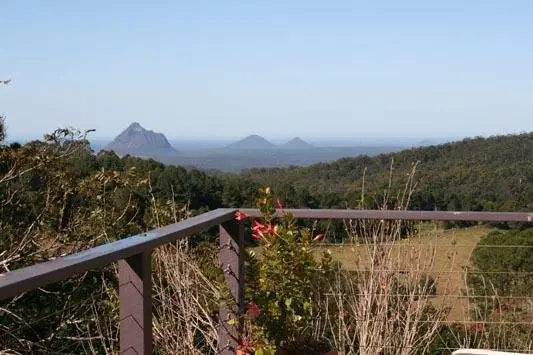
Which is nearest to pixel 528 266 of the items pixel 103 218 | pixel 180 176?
pixel 180 176

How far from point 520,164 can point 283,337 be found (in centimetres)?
1724

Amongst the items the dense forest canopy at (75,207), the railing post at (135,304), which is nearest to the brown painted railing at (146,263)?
the railing post at (135,304)

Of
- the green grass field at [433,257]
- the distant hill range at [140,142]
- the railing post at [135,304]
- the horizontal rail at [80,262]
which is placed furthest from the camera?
the distant hill range at [140,142]

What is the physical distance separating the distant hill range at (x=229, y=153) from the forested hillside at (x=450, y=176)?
117 cm

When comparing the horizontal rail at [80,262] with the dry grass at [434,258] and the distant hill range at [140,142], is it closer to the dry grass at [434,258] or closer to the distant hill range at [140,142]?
the dry grass at [434,258]

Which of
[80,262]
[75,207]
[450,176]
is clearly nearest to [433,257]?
[80,262]

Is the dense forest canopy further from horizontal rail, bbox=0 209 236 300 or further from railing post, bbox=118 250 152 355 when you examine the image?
railing post, bbox=118 250 152 355

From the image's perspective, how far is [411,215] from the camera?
10.3ft

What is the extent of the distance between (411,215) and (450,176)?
10.9 m

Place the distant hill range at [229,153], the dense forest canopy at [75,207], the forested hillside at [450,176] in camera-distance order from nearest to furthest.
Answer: the dense forest canopy at [75,207]
the forested hillside at [450,176]
the distant hill range at [229,153]

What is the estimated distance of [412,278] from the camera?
127 inches

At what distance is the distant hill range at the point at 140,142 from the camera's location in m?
41.6

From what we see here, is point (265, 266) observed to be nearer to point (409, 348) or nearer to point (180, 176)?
point (409, 348)

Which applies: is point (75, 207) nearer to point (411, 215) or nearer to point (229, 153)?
point (411, 215)
